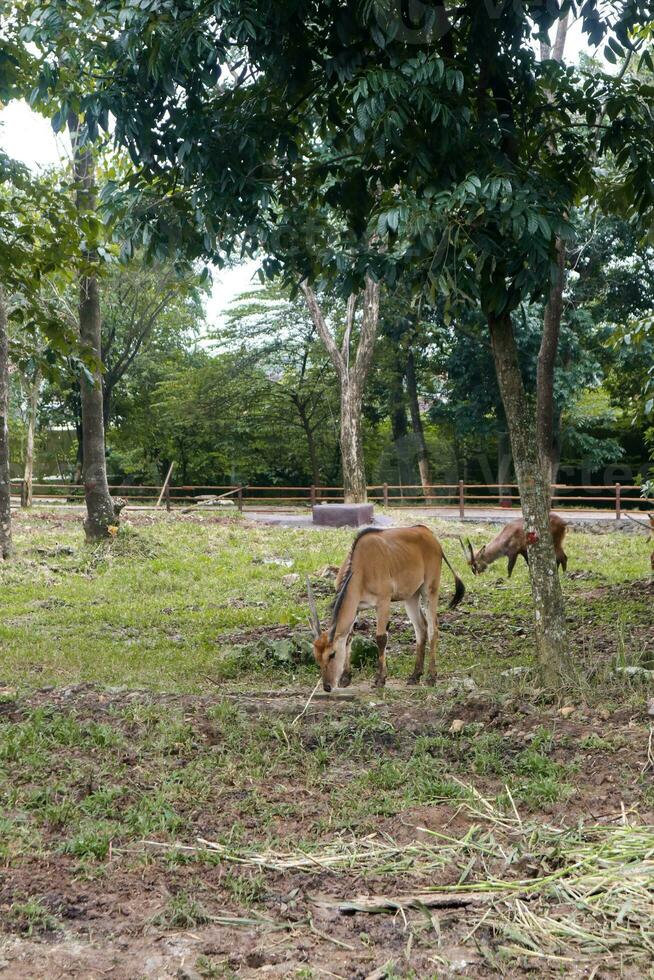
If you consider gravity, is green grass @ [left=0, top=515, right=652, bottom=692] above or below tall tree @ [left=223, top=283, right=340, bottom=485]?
below

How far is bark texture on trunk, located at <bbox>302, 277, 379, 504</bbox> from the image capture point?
25203 mm

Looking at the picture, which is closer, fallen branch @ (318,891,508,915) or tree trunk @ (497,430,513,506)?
fallen branch @ (318,891,508,915)

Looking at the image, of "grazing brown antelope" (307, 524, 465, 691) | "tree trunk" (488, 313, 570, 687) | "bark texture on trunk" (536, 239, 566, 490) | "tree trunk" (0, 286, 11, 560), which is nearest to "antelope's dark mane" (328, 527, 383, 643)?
"grazing brown antelope" (307, 524, 465, 691)

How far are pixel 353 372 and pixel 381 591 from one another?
17.8m

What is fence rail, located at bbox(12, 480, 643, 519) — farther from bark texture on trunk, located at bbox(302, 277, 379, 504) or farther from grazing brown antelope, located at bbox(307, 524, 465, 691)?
grazing brown antelope, located at bbox(307, 524, 465, 691)

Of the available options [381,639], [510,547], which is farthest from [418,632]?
[510,547]

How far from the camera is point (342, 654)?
7.93 m

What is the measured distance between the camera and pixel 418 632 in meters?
9.05

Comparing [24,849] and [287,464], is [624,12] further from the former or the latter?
[287,464]

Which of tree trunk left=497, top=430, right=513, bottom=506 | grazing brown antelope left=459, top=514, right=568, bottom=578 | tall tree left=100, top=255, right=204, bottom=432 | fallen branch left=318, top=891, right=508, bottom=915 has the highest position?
tall tree left=100, top=255, right=204, bottom=432

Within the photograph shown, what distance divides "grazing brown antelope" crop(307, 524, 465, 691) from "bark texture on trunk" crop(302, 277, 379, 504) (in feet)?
53.9

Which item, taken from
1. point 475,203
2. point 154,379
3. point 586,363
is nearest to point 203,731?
point 475,203

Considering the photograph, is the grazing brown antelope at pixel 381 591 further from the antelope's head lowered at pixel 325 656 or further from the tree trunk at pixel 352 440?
the tree trunk at pixel 352 440

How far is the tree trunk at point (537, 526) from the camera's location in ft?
26.4
